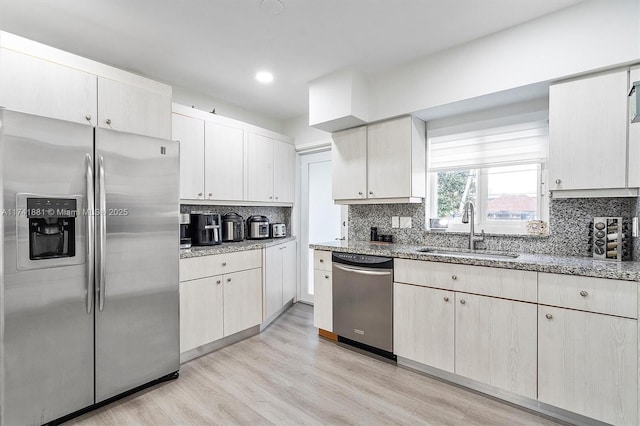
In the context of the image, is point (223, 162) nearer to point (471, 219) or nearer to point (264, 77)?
point (264, 77)

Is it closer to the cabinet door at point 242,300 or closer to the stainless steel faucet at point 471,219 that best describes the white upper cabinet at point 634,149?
the stainless steel faucet at point 471,219

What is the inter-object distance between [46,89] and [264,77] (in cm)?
166

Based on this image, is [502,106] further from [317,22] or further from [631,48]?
[317,22]

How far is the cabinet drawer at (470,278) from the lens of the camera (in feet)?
6.19

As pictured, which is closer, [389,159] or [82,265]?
[82,265]

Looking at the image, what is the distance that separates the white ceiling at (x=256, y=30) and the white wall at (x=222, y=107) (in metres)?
0.31

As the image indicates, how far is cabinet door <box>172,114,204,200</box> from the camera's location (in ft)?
9.14

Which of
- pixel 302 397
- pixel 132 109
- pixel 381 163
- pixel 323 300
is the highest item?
pixel 132 109

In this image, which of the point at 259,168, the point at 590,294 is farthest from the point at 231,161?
the point at 590,294

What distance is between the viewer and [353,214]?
351 centimetres

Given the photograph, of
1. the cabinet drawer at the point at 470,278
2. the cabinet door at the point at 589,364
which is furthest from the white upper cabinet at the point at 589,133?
the cabinet door at the point at 589,364

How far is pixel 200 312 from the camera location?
259 centimetres

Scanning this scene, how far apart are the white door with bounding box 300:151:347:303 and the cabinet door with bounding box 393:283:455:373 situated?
1.57 metres

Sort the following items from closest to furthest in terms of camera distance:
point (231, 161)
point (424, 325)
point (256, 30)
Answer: point (256, 30) → point (424, 325) → point (231, 161)
